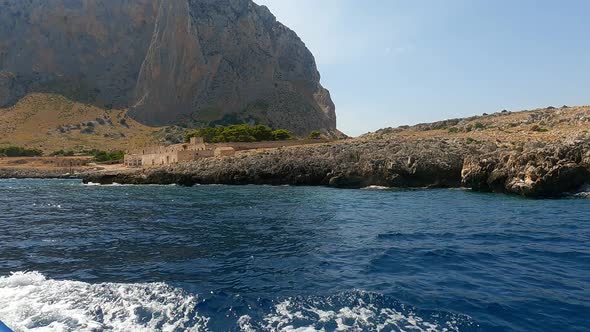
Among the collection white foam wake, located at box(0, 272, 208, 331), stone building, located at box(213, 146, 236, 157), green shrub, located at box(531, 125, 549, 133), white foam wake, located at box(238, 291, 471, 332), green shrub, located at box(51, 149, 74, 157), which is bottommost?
white foam wake, located at box(0, 272, 208, 331)

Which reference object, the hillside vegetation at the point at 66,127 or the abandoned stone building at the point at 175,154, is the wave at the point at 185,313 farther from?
the hillside vegetation at the point at 66,127

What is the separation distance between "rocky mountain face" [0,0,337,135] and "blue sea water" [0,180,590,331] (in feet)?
364

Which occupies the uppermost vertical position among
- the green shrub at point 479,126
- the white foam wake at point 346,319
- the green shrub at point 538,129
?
the green shrub at point 479,126

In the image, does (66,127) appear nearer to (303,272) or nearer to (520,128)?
(520,128)

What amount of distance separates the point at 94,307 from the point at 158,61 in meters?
133

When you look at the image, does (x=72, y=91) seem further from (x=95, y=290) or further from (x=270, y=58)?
(x=95, y=290)

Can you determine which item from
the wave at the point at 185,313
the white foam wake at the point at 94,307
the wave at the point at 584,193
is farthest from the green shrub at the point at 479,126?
the white foam wake at the point at 94,307

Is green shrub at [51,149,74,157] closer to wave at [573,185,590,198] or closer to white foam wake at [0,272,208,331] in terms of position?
white foam wake at [0,272,208,331]

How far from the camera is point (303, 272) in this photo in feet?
36.7

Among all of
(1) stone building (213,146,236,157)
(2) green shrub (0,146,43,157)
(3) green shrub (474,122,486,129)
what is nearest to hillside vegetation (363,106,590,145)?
(3) green shrub (474,122,486,129)

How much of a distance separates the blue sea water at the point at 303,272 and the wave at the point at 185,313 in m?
0.04

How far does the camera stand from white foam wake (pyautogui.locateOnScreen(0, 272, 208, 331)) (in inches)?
313

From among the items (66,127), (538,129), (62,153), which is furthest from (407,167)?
(66,127)

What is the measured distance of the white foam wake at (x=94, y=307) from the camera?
313 inches
